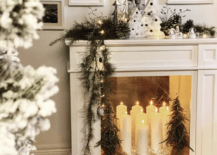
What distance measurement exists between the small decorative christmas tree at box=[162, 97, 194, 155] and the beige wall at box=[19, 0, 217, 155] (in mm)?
852

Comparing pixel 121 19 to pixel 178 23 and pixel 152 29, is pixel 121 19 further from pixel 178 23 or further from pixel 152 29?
pixel 178 23

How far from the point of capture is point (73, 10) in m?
2.46

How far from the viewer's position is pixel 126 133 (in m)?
2.43

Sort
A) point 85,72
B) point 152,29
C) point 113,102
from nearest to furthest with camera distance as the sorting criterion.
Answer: point 85,72 < point 152,29 < point 113,102

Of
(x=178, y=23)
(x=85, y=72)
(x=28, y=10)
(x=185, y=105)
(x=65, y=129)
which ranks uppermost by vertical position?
(x=178, y=23)

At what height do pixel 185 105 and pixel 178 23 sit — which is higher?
pixel 178 23

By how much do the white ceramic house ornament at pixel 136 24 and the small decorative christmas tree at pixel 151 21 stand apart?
49 millimetres

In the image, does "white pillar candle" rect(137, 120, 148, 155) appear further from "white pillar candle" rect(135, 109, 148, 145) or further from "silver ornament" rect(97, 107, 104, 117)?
"silver ornament" rect(97, 107, 104, 117)

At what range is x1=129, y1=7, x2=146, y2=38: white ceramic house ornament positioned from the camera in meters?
2.29

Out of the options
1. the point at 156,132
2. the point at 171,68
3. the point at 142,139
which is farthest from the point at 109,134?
the point at 171,68

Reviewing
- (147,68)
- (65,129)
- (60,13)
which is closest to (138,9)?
(147,68)

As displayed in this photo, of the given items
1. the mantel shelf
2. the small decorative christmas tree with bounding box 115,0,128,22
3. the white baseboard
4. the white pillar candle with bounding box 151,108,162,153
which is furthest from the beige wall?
the white pillar candle with bounding box 151,108,162,153

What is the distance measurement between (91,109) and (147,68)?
547mm

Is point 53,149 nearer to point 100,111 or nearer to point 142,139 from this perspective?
point 100,111
